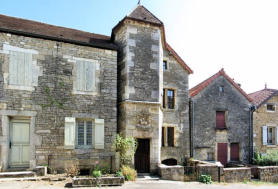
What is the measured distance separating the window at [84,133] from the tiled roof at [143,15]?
16.3 ft

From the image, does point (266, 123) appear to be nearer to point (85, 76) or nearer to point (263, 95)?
point (263, 95)

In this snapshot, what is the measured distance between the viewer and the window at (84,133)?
9805 millimetres

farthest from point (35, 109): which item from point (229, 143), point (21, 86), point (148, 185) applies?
point (229, 143)

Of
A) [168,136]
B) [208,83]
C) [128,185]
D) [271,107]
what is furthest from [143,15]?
[271,107]

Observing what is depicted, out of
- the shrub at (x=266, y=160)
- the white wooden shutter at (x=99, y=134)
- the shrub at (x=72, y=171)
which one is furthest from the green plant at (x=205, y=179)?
the shrub at (x=266, y=160)

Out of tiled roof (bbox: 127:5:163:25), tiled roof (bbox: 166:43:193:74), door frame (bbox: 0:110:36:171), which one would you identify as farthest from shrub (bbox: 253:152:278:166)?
door frame (bbox: 0:110:36:171)

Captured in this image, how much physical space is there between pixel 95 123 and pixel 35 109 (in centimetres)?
235

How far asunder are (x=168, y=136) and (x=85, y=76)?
6.08 metres

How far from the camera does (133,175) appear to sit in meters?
9.10

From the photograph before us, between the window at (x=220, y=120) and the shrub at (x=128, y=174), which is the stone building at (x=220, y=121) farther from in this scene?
the shrub at (x=128, y=174)

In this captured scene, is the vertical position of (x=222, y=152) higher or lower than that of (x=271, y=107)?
lower

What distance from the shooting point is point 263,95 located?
671 inches

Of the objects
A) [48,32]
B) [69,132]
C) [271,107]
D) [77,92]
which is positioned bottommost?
[69,132]

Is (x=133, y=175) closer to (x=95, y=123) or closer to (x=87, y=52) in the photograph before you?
(x=95, y=123)
